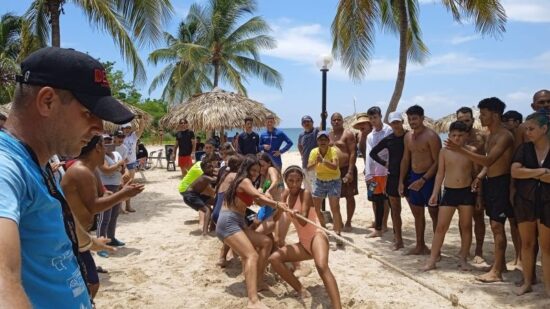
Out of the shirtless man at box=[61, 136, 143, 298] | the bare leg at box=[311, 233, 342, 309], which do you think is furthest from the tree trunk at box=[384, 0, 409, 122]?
the shirtless man at box=[61, 136, 143, 298]

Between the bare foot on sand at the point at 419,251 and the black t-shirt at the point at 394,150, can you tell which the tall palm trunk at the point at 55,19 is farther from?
Result: the bare foot on sand at the point at 419,251

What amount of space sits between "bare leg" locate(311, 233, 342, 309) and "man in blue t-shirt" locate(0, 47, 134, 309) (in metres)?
2.98

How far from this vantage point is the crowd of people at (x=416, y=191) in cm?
426

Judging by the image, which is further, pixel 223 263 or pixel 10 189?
pixel 223 263

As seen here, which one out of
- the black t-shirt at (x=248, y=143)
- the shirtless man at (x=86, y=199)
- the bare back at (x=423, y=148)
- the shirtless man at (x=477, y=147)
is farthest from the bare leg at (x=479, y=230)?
the black t-shirt at (x=248, y=143)

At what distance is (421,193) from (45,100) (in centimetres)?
528

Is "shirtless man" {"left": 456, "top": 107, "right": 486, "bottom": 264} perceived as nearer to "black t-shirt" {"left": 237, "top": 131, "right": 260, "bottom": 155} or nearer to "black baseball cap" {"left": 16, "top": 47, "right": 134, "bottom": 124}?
"black baseball cap" {"left": 16, "top": 47, "right": 134, "bottom": 124}

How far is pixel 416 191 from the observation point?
19.0 ft

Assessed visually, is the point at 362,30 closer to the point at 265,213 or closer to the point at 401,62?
the point at 401,62

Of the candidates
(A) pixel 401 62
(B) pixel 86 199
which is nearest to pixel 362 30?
(A) pixel 401 62

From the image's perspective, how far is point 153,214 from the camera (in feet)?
28.7

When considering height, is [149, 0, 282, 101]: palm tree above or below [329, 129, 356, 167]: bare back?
above

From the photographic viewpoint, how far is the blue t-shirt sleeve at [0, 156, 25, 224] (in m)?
0.98

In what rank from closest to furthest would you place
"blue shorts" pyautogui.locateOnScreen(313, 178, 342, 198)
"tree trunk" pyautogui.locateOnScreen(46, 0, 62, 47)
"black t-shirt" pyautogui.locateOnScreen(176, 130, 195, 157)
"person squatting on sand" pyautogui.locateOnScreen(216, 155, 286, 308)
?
"person squatting on sand" pyautogui.locateOnScreen(216, 155, 286, 308) < "blue shorts" pyautogui.locateOnScreen(313, 178, 342, 198) < "tree trunk" pyautogui.locateOnScreen(46, 0, 62, 47) < "black t-shirt" pyautogui.locateOnScreen(176, 130, 195, 157)
